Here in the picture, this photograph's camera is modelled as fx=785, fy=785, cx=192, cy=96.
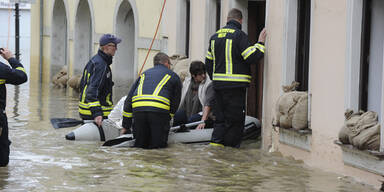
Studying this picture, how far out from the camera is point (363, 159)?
7914mm

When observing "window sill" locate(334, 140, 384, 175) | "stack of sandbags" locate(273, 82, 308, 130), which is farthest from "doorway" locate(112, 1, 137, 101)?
"window sill" locate(334, 140, 384, 175)

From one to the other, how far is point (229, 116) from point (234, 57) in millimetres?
810

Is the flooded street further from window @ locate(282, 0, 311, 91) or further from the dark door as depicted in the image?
the dark door

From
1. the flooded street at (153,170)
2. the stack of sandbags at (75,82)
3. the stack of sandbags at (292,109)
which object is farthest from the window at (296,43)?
the stack of sandbags at (75,82)

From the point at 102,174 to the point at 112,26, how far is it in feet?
44.4

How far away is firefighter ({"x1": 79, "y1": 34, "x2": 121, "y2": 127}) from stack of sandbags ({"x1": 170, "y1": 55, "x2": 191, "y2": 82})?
3.21 m

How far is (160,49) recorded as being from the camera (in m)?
17.8

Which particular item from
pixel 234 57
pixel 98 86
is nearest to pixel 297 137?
pixel 234 57

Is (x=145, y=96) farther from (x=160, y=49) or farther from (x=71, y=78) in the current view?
(x=71, y=78)

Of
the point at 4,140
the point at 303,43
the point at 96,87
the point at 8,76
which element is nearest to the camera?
the point at 8,76

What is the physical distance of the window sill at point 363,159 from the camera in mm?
7562

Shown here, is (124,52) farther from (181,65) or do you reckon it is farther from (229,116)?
(229,116)

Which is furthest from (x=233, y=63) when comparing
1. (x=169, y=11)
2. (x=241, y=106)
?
(x=169, y=11)

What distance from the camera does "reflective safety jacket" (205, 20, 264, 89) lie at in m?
10.5
